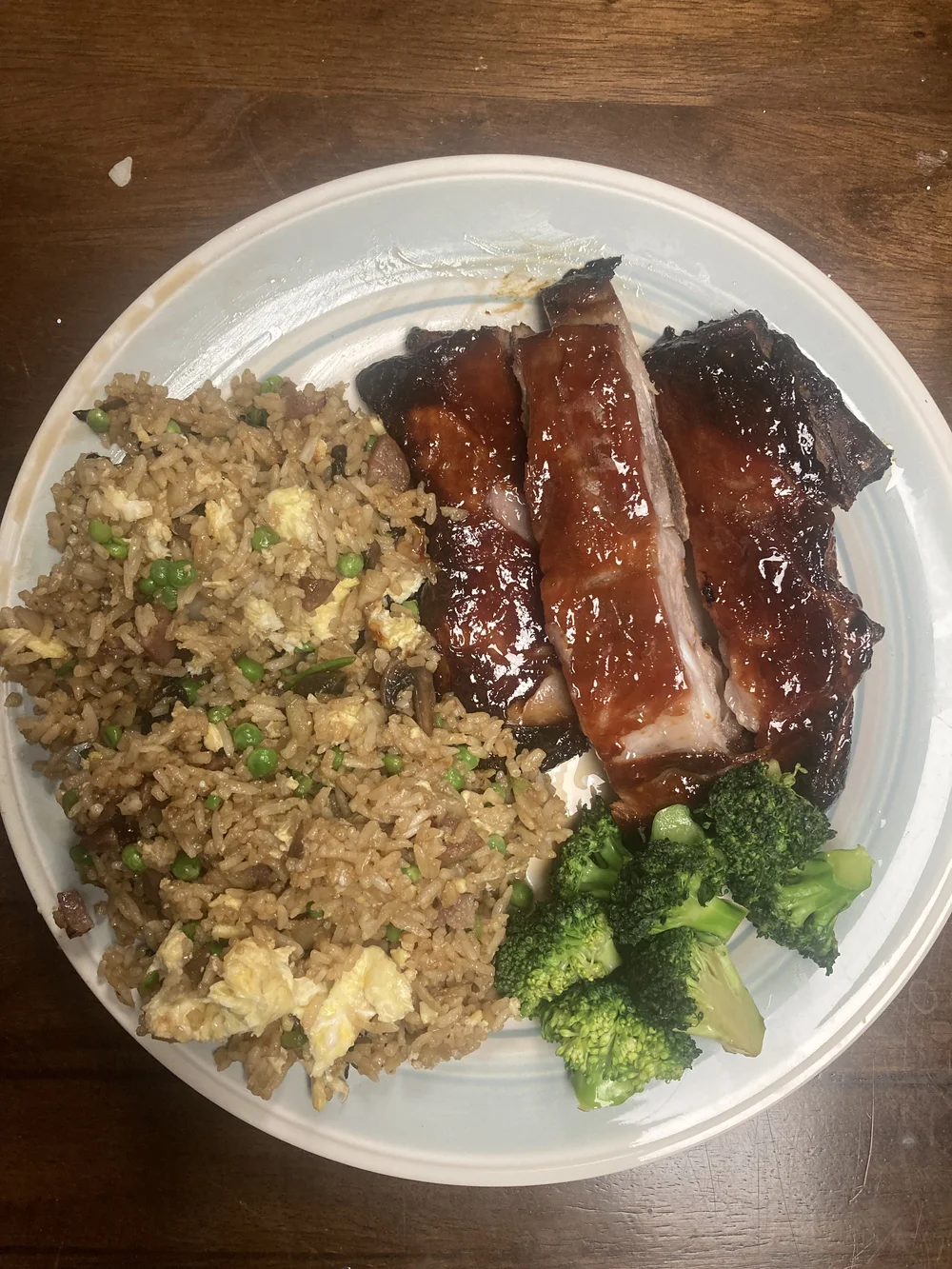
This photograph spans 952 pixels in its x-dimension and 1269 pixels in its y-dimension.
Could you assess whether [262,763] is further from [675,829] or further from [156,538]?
[675,829]

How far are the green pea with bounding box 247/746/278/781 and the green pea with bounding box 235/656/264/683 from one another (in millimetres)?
283

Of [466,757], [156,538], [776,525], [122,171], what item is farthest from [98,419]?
[776,525]

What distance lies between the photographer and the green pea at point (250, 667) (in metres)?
2.78

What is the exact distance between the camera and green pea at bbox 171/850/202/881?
2.62 meters

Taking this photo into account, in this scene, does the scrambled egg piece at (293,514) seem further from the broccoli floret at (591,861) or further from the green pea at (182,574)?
the broccoli floret at (591,861)

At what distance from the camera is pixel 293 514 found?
2.79 metres

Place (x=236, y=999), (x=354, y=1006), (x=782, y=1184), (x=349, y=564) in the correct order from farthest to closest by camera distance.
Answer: (x=782, y=1184), (x=349, y=564), (x=354, y=1006), (x=236, y=999)

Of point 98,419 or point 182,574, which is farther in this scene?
point 98,419

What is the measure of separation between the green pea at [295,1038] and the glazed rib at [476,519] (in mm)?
1360

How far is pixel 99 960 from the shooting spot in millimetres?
2918

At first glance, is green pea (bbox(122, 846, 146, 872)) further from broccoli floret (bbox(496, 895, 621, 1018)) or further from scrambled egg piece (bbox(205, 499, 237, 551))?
broccoli floret (bbox(496, 895, 621, 1018))

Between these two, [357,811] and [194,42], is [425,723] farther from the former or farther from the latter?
[194,42]

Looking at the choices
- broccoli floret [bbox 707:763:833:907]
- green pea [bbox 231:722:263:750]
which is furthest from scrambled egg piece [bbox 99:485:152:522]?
broccoli floret [bbox 707:763:833:907]

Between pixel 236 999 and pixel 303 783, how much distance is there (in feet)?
2.42
